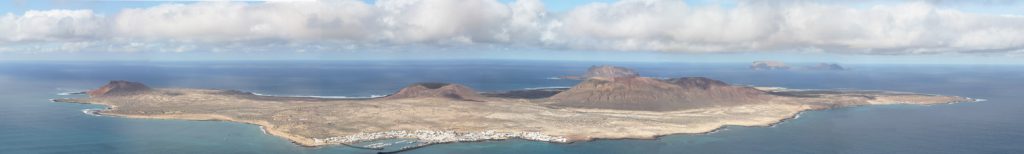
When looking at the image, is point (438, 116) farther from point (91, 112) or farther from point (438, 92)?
point (91, 112)

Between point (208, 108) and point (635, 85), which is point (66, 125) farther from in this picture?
point (635, 85)

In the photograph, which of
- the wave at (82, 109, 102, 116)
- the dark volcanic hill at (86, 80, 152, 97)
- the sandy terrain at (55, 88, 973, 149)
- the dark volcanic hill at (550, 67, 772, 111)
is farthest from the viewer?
the dark volcanic hill at (86, 80, 152, 97)

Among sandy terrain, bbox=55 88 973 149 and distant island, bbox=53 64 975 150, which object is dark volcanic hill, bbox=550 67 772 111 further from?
sandy terrain, bbox=55 88 973 149

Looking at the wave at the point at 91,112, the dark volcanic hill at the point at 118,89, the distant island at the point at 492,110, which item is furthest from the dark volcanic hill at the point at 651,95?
the dark volcanic hill at the point at 118,89

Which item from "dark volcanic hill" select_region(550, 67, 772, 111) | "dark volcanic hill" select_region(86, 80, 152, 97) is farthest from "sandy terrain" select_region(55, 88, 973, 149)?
"dark volcanic hill" select_region(550, 67, 772, 111)

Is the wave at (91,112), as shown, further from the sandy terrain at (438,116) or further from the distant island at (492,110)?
the sandy terrain at (438,116)

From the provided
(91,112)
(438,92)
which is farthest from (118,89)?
(438,92)
